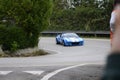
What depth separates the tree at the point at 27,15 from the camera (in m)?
25.9

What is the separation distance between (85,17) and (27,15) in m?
35.2

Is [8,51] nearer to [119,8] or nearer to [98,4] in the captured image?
[119,8]

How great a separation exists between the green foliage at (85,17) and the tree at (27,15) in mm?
31318

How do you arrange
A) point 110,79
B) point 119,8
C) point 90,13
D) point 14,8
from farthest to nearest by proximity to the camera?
1. point 90,13
2. point 14,8
3. point 119,8
4. point 110,79

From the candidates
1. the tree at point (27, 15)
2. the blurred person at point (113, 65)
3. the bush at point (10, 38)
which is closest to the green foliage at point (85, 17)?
the tree at point (27, 15)

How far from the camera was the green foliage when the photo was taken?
58844mm

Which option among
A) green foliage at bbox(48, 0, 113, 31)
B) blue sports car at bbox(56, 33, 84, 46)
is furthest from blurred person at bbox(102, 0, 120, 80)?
green foliage at bbox(48, 0, 113, 31)

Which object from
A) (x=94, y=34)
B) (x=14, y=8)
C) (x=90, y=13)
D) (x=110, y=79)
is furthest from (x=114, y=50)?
(x=90, y=13)

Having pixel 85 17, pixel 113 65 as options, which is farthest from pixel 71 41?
pixel 113 65

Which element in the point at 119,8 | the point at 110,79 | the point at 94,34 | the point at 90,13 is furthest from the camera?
the point at 90,13

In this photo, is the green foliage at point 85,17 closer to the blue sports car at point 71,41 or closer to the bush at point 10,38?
the blue sports car at point 71,41

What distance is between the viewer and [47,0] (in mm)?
26969

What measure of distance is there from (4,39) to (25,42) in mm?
1499

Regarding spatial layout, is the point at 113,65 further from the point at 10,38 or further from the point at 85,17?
the point at 85,17
